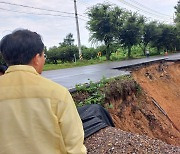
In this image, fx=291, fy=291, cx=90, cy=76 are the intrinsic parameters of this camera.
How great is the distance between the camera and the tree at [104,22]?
30.2 meters

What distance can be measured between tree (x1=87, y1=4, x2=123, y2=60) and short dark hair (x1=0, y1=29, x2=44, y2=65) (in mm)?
28427

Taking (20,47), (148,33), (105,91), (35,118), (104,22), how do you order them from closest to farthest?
(35,118) → (20,47) → (105,91) → (104,22) → (148,33)

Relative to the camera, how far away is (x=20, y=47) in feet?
6.69

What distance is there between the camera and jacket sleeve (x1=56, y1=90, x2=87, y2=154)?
1876mm

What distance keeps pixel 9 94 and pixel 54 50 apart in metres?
28.2

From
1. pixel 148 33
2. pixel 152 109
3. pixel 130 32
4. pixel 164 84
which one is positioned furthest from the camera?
pixel 148 33

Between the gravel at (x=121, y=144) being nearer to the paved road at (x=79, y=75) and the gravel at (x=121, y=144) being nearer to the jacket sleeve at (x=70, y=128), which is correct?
the jacket sleeve at (x=70, y=128)

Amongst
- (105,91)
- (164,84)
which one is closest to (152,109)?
(105,91)

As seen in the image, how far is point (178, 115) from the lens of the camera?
12.9 meters

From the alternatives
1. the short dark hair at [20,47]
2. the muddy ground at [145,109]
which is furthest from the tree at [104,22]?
the short dark hair at [20,47]

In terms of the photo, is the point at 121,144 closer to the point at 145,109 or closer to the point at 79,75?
the point at 145,109

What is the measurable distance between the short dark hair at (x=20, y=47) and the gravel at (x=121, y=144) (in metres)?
3.14

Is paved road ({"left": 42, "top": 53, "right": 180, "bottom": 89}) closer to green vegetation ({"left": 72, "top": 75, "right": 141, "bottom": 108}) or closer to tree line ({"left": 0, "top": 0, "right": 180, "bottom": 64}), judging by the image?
green vegetation ({"left": 72, "top": 75, "right": 141, "bottom": 108})

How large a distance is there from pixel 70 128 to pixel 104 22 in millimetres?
28981
